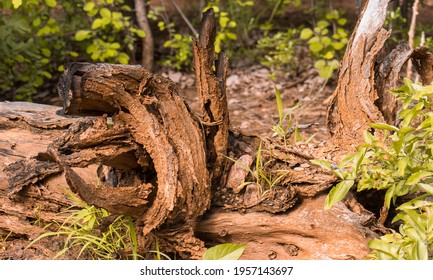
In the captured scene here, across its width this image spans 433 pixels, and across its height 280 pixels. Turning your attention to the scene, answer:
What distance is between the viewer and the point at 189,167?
2.83 metres

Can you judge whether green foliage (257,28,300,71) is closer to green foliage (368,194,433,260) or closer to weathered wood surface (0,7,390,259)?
weathered wood surface (0,7,390,259)

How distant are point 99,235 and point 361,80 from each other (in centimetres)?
155

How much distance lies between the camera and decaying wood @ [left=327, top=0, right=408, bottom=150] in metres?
3.25

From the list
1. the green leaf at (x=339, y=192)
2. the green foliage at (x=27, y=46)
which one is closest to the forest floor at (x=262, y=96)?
the green foliage at (x=27, y=46)

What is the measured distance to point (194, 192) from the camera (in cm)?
287

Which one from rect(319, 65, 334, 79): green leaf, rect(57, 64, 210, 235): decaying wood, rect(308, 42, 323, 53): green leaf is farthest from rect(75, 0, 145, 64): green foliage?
rect(57, 64, 210, 235): decaying wood

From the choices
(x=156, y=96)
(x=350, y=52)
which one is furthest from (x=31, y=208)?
(x=350, y=52)

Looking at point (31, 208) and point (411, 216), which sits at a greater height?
point (411, 216)

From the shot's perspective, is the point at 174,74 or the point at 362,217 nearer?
the point at 362,217

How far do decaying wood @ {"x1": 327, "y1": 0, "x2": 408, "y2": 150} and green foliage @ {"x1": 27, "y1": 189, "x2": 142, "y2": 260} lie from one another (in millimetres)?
1189

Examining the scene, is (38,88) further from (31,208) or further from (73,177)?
(73,177)

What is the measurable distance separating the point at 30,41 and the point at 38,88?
93 centimetres

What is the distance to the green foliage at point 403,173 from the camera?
2.10 meters

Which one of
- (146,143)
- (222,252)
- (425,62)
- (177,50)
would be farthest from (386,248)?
(177,50)
